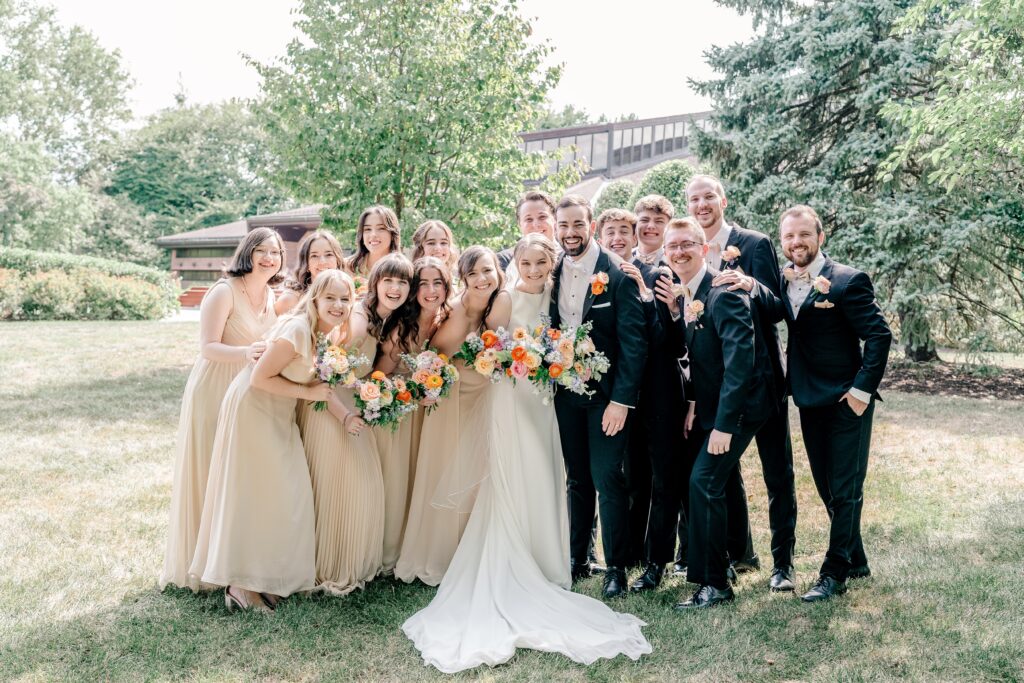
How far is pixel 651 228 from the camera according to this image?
5.75m

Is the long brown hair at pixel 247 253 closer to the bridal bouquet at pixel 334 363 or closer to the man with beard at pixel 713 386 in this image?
the bridal bouquet at pixel 334 363

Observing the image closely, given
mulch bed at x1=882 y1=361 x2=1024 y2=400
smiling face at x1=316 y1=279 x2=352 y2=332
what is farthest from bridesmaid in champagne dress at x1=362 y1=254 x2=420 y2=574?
mulch bed at x1=882 y1=361 x2=1024 y2=400

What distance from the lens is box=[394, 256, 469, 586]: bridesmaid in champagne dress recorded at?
16.8ft

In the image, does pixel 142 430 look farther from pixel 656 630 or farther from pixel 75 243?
pixel 75 243

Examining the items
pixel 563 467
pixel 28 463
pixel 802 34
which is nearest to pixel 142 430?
pixel 28 463

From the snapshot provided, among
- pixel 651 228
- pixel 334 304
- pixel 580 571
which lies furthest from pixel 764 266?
pixel 334 304

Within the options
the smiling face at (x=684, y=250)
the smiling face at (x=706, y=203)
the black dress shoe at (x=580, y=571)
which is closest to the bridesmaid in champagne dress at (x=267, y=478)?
the black dress shoe at (x=580, y=571)

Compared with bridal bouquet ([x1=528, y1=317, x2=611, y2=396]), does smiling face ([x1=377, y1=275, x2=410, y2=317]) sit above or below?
above

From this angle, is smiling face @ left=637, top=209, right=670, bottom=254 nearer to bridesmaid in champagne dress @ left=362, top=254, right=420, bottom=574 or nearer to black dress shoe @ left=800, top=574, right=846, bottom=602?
bridesmaid in champagne dress @ left=362, top=254, right=420, bottom=574

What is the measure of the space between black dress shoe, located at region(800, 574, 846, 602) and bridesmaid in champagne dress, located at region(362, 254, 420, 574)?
2.79m

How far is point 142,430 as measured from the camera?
10.6 metres

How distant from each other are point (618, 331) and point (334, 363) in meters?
1.84

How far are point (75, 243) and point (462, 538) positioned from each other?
48.7m

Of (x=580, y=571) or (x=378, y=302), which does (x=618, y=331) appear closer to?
(x=378, y=302)
